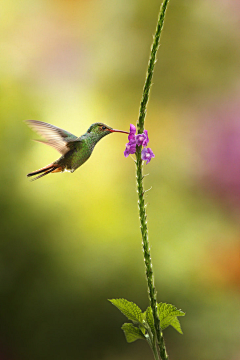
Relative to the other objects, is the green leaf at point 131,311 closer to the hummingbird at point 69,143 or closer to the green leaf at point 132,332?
the green leaf at point 132,332

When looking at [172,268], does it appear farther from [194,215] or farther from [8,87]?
[8,87]

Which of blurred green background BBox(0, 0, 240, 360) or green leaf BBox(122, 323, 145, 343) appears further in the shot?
blurred green background BBox(0, 0, 240, 360)

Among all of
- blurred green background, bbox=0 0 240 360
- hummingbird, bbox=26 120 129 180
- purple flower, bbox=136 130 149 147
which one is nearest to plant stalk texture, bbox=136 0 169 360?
purple flower, bbox=136 130 149 147

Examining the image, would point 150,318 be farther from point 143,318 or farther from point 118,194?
point 118,194

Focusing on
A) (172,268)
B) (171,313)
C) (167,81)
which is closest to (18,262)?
(172,268)

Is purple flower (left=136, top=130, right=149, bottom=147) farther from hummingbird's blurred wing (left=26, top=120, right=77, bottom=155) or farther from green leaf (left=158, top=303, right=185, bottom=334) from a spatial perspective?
hummingbird's blurred wing (left=26, top=120, right=77, bottom=155)
